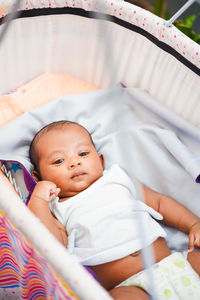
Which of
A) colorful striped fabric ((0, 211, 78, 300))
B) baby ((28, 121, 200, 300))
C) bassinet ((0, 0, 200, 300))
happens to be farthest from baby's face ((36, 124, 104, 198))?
colorful striped fabric ((0, 211, 78, 300))

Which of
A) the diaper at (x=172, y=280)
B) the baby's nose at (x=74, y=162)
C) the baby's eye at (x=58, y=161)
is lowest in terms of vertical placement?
the diaper at (x=172, y=280)

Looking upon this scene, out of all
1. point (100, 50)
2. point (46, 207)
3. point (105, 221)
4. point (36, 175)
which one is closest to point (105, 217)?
point (105, 221)

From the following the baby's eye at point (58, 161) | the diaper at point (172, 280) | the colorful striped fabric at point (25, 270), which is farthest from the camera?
the baby's eye at point (58, 161)

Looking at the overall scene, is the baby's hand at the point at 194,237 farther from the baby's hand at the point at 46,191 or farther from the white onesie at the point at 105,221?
the baby's hand at the point at 46,191

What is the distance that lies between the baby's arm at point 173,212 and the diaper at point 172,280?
4.5 inches

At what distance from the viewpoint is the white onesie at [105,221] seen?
95cm

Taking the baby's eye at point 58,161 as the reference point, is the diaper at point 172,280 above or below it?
below

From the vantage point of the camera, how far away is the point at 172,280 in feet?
2.98

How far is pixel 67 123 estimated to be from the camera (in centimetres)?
119

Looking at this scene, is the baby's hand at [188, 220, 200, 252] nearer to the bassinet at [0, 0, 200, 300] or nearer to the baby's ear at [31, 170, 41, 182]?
the bassinet at [0, 0, 200, 300]

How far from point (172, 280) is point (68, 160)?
45cm

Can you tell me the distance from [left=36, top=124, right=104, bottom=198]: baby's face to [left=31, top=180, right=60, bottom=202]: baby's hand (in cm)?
6

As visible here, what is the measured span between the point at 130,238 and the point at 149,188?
27cm

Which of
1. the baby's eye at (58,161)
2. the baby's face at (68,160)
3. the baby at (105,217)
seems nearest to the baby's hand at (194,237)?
the baby at (105,217)
